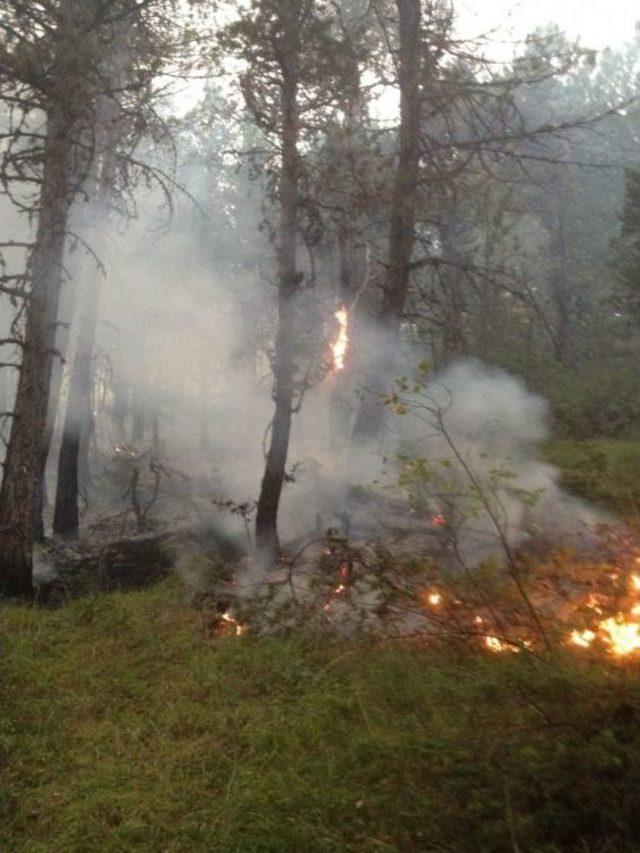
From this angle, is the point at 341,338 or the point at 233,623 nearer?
the point at 233,623

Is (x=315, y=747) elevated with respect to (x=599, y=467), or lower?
lower

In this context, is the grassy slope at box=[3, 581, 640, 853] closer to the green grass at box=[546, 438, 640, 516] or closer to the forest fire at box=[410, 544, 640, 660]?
the forest fire at box=[410, 544, 640, 660]

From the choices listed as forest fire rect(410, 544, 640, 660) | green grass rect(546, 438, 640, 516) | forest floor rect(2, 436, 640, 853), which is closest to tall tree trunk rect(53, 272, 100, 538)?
forest floor rect(2, 436, 640, 853)

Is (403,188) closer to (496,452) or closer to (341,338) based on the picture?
(341,338)

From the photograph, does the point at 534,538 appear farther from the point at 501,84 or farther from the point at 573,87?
the point at 573,87

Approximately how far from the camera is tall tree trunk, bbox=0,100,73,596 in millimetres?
9055

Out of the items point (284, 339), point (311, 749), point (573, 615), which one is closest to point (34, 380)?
point (284, 339)

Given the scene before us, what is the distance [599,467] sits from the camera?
34.8 feet

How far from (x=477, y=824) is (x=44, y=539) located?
10225mm

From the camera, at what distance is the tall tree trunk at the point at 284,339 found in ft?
36.0

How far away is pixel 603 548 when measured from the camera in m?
5.66

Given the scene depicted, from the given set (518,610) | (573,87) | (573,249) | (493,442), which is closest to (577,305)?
(573,249)

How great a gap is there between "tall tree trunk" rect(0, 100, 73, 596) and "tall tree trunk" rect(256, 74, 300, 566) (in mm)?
3256

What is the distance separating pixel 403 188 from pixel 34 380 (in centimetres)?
556
